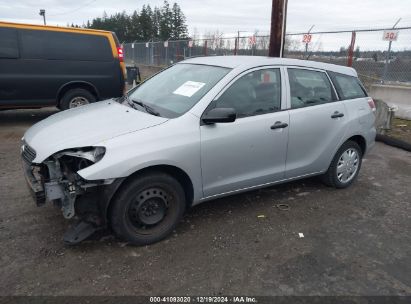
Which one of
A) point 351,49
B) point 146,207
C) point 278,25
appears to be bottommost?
point 146,207

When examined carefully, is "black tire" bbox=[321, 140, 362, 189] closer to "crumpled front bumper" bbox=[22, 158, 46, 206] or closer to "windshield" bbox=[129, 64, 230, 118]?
"windshield" bbox=[129, 64, 230, 118]

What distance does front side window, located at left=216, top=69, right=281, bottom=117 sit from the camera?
12.1ft

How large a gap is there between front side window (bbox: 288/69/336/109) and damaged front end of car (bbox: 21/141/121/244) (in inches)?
92.1

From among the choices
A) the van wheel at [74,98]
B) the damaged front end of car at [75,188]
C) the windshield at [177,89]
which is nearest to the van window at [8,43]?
the van wheel at [74,98]

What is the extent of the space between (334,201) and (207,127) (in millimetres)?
2169

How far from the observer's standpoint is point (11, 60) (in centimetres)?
732

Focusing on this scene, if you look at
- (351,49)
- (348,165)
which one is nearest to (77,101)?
(348,165)

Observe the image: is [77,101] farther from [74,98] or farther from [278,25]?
[278,25]

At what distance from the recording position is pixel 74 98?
26.7 ft

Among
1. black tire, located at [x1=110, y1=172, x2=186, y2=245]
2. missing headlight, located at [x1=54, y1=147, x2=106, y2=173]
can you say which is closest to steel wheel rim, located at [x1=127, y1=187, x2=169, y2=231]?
black tire, located at [x1=110, y1=172, x2=186, y2=245]

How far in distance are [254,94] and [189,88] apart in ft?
2.36

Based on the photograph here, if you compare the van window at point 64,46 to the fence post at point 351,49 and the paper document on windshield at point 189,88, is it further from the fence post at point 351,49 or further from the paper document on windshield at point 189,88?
the fence post at point 351,49

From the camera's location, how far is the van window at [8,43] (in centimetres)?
720

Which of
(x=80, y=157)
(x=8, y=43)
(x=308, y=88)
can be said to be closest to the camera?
(x=80, y=157)
